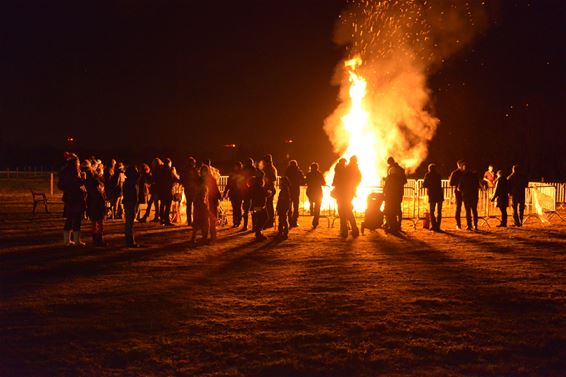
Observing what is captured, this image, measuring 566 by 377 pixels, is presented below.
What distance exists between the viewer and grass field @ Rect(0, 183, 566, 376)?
5.39 meters

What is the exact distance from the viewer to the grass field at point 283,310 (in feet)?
17.7

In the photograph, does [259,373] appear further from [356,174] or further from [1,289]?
[356,174]

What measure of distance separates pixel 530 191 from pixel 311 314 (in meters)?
16.9

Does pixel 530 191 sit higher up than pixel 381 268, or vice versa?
pixel 530 191

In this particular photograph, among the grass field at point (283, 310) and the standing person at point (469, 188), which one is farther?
the standing person at point (469, 188)

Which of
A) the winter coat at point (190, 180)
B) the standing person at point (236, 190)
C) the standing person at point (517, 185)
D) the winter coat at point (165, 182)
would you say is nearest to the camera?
the winter coat at point (190, 180)

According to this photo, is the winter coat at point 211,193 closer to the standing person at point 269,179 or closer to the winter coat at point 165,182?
the standing person at point 269,179

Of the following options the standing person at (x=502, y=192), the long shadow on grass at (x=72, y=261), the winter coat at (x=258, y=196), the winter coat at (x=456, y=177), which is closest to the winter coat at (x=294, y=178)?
the winter coat at (x=258, y=196)

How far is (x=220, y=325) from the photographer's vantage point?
260 inches

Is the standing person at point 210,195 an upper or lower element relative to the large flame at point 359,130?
lower

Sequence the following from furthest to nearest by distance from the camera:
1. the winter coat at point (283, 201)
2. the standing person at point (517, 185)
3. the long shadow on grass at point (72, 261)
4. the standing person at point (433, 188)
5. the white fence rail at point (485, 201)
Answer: the white fence rail at point (485, 201), the standing person at point (517, 185), the standing person at point (433, 188), the winter coat at point (283, 201), the long shadow on grass at point (72, 261)

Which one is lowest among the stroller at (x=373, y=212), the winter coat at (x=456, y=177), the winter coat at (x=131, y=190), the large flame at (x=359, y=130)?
the stroller at (x=373, y=212)

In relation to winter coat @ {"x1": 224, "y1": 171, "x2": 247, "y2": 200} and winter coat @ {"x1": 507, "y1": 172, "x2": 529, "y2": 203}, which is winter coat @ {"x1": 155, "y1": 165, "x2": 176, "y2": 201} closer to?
winter coat @ {"x1": 224, "y1": 171, "x2": 247, "y2": 200}

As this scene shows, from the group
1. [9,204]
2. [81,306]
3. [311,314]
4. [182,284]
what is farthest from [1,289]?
[9,204]
